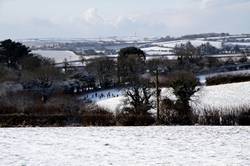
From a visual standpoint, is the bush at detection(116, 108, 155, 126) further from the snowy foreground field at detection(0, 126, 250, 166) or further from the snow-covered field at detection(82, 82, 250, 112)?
the snow-covered field at detection(82, 82, 250, 112)

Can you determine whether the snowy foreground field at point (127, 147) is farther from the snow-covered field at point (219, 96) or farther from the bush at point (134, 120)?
the snow-covered field at point (219, 96)

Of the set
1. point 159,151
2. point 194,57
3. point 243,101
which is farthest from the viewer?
point 194,57

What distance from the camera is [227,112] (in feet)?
109

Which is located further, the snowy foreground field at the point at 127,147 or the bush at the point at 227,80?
the bush at the point at 227,80

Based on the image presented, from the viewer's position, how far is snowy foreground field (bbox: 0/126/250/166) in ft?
51.6

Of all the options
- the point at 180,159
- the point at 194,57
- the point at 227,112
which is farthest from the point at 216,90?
the point at 194,57

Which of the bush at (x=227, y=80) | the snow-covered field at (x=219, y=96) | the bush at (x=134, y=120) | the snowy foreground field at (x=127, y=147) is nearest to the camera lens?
the snowy foreground field at (x=127, y=147)

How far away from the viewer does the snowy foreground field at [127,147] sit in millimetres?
15719

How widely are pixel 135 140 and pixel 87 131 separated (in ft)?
14.8

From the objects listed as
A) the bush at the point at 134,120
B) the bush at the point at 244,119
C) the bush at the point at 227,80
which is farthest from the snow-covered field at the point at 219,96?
the bush at the point at 134,120

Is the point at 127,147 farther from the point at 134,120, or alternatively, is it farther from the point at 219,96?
the point at 219,96

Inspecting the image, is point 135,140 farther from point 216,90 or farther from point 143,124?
point 216,90

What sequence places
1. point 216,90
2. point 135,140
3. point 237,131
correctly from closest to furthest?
point 135,140 → point 237,131 → point 216,90

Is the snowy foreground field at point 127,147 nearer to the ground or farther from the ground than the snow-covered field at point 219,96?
farther from the ground
